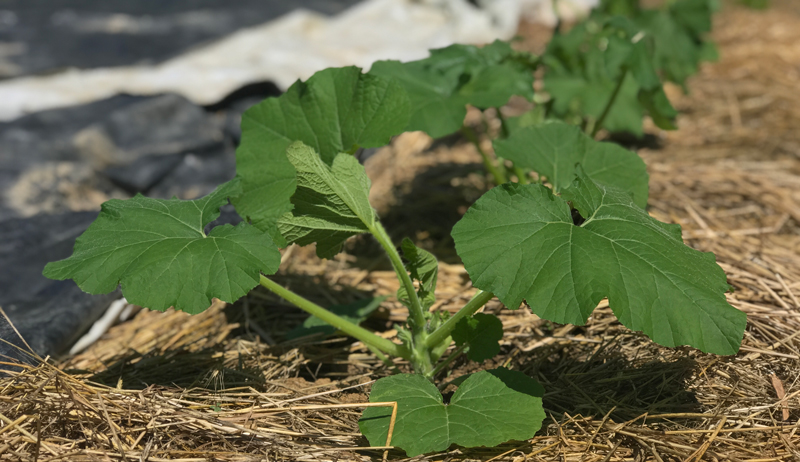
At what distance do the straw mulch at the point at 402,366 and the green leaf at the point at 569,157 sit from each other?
407 mm

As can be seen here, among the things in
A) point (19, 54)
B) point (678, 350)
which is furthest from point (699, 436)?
point (19, 54)

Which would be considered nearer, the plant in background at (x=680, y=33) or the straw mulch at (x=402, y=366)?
the straw mulch at (x=402, y=366)

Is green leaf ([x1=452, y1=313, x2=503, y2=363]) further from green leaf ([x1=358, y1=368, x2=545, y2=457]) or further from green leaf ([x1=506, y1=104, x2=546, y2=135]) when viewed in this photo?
green leaf ([x1=506, y1=104, x2=546, y2=135])

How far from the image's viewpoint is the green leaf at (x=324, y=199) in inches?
54.4

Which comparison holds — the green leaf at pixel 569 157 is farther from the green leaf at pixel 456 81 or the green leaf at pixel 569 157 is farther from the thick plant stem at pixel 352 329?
the thick plant stem at pixel 352 329

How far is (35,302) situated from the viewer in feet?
6.65

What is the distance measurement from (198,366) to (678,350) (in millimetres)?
1356

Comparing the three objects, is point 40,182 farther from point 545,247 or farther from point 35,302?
point 545,247

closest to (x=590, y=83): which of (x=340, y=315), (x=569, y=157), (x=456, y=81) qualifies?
(x=456, y=81)

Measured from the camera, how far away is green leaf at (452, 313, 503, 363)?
147cm

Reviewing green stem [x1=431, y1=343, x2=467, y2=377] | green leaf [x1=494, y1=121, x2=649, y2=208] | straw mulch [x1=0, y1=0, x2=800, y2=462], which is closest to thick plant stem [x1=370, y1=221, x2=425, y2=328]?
green stem [x1=431, y1=343, x2=467, y2=377]

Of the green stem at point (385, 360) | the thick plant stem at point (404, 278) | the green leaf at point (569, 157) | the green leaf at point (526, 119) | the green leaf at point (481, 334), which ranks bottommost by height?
the green stem at point (385, 360)

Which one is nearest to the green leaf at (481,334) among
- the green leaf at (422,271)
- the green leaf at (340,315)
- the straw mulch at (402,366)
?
the green leaf at (422,271)

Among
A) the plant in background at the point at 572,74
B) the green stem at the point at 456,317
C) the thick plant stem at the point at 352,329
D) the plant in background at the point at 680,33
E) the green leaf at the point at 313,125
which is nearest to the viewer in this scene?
the green stem at the point at 456,317
